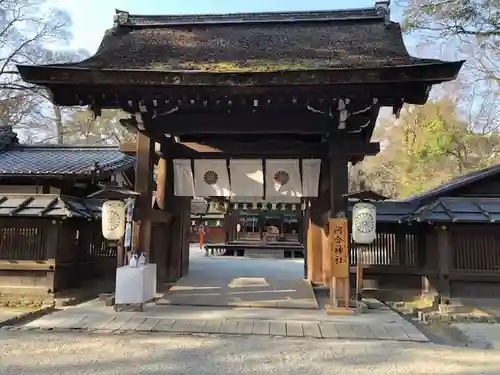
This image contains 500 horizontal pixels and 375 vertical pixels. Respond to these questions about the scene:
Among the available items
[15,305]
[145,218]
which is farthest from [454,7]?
[15,305]

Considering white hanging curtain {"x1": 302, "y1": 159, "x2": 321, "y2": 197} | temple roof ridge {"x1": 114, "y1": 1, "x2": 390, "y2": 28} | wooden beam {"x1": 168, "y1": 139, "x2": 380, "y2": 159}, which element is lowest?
white hanging curtain {"x1": 302, "y1": 159, "x2": 321, "y2": 197}

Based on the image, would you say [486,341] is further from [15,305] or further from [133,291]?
[15,305]

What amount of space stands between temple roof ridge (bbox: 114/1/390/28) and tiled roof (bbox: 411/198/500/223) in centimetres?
399

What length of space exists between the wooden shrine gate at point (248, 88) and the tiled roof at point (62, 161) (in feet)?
6.41

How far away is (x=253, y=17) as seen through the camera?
358 inches

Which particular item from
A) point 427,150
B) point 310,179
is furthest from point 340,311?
point 427,150

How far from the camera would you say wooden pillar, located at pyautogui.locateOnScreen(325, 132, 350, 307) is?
20.8 feet

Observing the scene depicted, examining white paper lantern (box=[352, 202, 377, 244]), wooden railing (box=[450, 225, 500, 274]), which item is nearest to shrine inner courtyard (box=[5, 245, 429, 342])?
white paper lantern (box=[352, 202, 377, 244])

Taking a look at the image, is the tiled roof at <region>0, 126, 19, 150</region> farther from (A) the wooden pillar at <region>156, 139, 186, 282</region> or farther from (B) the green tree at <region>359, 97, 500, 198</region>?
(B) the green tree at <region>359, 97, 500, 198</region>

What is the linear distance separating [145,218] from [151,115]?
176 cm

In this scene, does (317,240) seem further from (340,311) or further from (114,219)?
(114,219)

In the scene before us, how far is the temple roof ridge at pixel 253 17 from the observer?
8625 mm

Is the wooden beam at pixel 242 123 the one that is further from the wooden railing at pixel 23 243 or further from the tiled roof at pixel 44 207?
the wooden railing at pixel 23 243

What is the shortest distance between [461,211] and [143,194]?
6.02 meters
